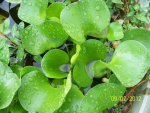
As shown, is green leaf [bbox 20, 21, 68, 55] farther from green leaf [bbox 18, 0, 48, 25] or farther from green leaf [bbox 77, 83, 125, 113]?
green leaf [bbox 77, 83, 125, 113]

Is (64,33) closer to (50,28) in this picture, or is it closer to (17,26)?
(50,28)

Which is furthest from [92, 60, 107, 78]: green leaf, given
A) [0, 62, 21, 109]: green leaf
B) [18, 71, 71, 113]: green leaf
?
[0, 62, 21, 109]: green leaf

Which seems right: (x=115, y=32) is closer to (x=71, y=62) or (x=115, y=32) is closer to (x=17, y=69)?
(x=71, y=62)

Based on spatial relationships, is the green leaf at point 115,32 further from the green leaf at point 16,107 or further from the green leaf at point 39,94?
the green leaf at point 16,107

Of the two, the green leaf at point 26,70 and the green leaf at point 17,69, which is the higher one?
the green leaf at point 26,70

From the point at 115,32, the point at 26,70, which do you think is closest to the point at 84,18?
the point at 115,32

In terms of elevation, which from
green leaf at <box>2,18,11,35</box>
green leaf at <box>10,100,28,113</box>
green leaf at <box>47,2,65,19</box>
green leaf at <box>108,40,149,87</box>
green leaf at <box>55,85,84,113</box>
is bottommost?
green leaf at <box>10,100,28,113</box>

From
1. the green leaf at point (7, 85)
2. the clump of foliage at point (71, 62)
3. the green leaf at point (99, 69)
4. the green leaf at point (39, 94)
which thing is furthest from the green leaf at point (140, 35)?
the green leaf at point (7, 85)

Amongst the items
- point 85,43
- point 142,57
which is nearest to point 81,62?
point 85,43
